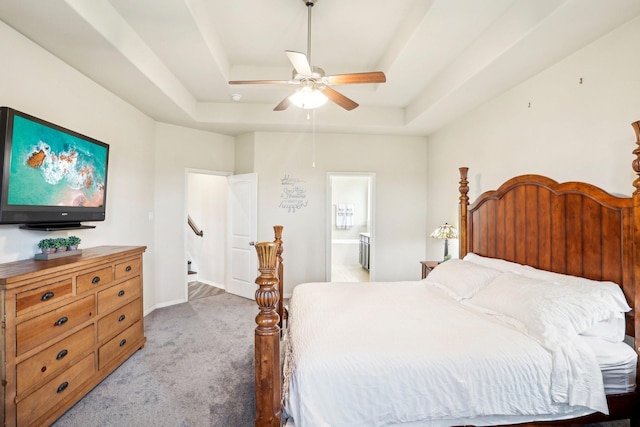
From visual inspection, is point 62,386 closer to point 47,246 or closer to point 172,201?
point 47,246

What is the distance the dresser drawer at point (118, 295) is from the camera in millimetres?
2311

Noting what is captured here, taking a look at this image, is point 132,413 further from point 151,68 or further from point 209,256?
point 209,256

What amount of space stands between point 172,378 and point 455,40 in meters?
3.73

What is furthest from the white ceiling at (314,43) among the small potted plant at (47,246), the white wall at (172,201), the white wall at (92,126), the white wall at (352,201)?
the white wall at (352,201)

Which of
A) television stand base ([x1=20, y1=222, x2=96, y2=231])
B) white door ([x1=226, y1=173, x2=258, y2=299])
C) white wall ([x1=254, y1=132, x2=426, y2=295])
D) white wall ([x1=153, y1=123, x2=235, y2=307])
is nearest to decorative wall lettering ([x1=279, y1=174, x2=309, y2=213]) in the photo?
white wall ([x1=254, y1=132, x2=426, y2=295])

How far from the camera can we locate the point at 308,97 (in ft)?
7.98

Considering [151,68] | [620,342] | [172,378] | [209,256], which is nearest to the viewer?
[620,342]

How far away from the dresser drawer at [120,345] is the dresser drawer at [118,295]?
27cm

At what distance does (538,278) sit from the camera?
6.89 feet

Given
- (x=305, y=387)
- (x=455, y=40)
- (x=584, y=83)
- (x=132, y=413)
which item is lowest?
(x=132, y=413)

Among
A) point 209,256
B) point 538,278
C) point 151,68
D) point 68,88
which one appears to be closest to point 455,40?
point 538,278

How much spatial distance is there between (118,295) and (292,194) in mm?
2647

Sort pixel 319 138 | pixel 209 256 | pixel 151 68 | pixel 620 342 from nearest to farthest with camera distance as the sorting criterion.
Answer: pixel 620 342 < pixel 151 68 < pixel 319 138 < pixel 209 256

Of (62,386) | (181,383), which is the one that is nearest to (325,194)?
(181,383)
